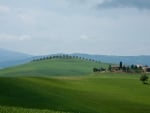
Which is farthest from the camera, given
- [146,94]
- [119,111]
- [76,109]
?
[146,94]

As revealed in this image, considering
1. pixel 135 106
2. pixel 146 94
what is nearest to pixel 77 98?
pixel 135 106

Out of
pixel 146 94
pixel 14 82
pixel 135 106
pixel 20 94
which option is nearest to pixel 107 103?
pixel 135 106

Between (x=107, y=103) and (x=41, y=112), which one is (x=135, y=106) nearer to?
(x=107, y=103)

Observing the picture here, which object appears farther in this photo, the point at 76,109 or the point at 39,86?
the point at 39,86

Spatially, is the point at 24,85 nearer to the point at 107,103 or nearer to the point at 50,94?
the point at 50,94

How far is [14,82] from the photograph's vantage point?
82.7 meters

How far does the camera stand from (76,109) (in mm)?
60625

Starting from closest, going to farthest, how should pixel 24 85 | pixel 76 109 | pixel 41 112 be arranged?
1. pixel 41 112
2. pixel 76 109
3. pixel 24 85

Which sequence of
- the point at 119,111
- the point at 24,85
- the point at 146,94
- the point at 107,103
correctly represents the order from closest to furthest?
the point at 119,111 < the point at 107,103 < the point at 24,85 < the point at 146,94

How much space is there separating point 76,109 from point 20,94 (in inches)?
511

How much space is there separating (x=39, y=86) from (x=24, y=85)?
356 cm

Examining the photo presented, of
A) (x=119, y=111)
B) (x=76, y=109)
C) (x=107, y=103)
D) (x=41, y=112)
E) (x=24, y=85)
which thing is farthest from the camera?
(x=24, y=85)

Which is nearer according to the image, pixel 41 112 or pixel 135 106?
pixel 41 112

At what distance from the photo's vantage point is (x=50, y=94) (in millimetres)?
73375
